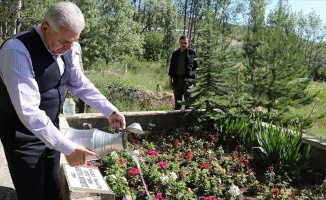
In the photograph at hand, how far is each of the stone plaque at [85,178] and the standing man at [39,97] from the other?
0.49ft

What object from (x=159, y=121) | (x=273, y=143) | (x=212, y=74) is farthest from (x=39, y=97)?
(x=212, y=74)

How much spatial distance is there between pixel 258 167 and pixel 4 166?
9.21 feet

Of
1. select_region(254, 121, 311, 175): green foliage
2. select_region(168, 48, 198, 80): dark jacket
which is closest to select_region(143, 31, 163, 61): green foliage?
select_region(168, 48, 198, 80): dark jacket

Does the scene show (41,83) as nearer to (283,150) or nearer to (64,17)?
(64,17)

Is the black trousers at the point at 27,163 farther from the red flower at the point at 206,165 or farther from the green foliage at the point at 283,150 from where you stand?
the green foliage at the point at 283,150

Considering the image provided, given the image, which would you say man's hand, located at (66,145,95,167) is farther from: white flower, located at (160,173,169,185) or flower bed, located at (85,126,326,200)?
white flower, located at (160,173,169,185)

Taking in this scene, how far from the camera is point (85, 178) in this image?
2.38 metres

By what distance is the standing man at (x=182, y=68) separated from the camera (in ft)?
19.6

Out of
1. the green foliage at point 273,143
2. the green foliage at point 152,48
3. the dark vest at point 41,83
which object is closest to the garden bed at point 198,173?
the green foliage at point 273,143

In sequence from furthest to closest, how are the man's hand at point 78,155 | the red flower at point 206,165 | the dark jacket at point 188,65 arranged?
the dark jacket at point 188,65 < the red flower at point 206,165 < the man's hand at point 78,155

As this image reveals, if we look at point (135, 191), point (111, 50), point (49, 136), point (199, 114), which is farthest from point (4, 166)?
point (111, 50)

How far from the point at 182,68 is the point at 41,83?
4.39 metres

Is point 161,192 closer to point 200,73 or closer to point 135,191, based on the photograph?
point 135,191

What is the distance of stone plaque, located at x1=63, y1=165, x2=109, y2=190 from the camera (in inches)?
87.8
